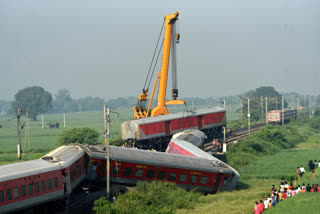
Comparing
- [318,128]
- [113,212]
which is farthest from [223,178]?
[318,128]

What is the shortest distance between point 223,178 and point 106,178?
28.7 feet

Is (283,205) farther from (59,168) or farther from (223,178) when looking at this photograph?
(59,168)

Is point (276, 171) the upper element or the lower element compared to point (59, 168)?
lower

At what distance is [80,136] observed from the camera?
66250 millimetres

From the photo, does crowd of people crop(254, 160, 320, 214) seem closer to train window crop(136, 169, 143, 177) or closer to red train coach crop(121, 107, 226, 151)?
train window crop(136, 169, 143, 177)

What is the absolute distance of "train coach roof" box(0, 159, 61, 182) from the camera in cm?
2181

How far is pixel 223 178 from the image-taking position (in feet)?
104

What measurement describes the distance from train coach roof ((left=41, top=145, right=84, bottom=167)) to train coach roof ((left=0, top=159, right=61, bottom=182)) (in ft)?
2.35

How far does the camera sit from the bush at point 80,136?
64812 mm

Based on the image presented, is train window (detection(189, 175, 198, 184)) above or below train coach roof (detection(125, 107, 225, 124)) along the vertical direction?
below

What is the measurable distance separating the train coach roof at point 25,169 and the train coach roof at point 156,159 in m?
4.20

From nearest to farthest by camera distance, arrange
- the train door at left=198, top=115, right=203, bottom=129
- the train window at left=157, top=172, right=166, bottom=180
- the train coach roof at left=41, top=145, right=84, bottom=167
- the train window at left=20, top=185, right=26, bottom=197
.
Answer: the train window at left=20, top=185, right=26, bottom=197 < the train coach roof at left=41, top=145, right=84, bottom=167 < the train window at left=157, top=172, right=166, bottom=180 < the train door at left=198, top=115, right=203, bottom=129

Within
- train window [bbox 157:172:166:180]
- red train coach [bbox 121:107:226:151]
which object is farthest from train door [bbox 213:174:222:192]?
red train coach [bbox 121:107:226:151]

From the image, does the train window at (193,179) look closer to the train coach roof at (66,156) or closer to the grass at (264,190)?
the grass at (264,190)
